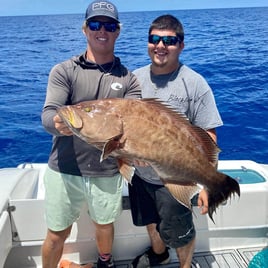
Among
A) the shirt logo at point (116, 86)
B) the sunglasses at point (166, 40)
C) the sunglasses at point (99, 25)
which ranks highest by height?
the sunglasses at point (99, 25)

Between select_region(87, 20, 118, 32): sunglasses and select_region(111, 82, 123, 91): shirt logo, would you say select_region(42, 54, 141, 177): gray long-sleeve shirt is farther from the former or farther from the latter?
select_region(87, 20, 118, 32): sunglasses

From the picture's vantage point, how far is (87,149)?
2.98 m

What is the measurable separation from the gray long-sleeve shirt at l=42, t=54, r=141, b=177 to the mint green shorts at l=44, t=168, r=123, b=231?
0.22ft

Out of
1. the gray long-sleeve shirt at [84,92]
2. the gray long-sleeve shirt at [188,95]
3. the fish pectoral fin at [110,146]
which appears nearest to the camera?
the fish pectoral fin at [110,146]

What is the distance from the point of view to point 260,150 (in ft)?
28.0

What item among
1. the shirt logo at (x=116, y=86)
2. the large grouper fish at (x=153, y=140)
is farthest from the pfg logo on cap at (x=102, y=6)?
the large grouper fish at (x=153, y=140)

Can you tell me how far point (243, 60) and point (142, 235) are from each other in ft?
52.5

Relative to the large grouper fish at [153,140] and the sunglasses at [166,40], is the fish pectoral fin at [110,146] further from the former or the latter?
the sunglasses at [166,40]

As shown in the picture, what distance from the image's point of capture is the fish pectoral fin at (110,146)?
231 centimetres

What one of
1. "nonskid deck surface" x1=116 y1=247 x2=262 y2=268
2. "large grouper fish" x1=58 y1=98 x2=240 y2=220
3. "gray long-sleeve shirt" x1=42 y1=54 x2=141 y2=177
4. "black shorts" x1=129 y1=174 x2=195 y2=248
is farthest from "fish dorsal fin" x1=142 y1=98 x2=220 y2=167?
"nonskid deck surface" x1=116 y1=247 x2=262 y2=268

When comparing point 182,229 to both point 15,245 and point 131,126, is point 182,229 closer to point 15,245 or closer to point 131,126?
point 131,126

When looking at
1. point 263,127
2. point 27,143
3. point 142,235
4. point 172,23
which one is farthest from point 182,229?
point 263,127

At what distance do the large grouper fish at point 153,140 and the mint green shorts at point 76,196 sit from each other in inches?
23.0

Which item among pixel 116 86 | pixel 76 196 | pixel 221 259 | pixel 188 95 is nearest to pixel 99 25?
pixel 116 86
